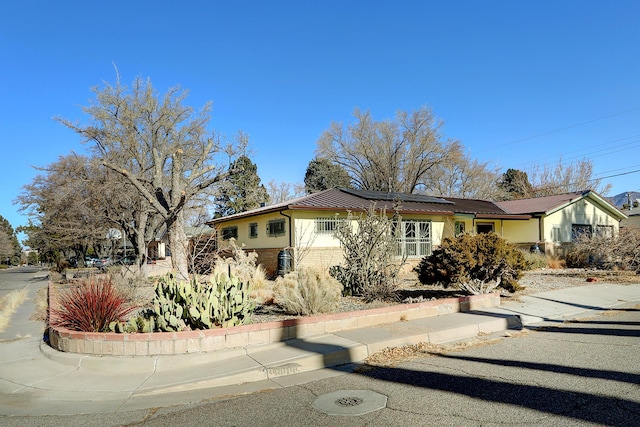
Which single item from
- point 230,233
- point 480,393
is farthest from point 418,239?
point 480,393

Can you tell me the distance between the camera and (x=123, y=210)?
70.6 ft

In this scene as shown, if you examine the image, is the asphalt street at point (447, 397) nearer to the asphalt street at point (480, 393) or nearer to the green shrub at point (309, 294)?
the asphalt street at point (480, 393)

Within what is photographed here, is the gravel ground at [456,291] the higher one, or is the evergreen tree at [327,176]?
the evergreen tree at [327,176]

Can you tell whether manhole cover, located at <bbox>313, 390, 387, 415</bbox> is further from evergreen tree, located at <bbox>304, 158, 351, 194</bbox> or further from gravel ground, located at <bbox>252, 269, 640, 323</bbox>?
evergreen tree, located at <bbox>304, 158, 351, 194</bbox>

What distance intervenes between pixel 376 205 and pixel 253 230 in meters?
7.89

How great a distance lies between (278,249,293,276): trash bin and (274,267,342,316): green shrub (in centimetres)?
951

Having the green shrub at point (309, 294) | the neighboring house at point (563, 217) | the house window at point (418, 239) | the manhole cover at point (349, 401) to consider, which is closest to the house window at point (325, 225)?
the house window at point (418, 239)

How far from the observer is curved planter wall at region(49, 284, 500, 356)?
6.61 m

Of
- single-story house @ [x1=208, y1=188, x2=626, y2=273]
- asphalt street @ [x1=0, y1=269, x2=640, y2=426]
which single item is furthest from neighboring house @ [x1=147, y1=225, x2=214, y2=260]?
asphalt street @ [x1=0, y1=269, x2=640, y2=426]

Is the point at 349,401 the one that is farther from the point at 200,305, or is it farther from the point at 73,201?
the point at 73,201

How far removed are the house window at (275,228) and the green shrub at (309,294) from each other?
11.3 meters

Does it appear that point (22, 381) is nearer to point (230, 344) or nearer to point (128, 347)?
point (128, 347)

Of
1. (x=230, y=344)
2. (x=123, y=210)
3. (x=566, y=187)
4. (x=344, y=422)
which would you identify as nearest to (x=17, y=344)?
(x=230, y=344)

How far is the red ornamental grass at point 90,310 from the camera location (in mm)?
7487
